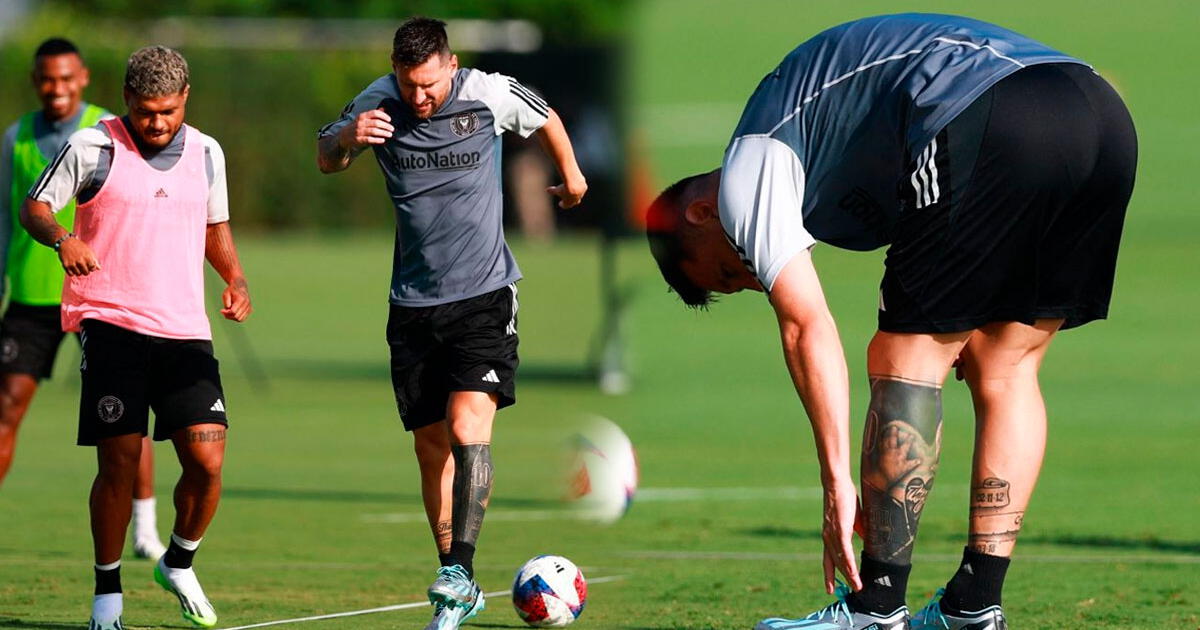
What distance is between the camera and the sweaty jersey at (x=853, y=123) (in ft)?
18.3

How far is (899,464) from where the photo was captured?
19.6 ft

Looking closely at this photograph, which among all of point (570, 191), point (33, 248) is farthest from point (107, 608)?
point (33, 248)

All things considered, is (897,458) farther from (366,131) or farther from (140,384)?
(140,384)

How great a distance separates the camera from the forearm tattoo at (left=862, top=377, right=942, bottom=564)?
598cm

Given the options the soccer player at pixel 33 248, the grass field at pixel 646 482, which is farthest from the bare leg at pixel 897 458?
the soccer player at pixel 33 248

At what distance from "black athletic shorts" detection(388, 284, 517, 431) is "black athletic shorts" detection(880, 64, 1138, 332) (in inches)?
75.6

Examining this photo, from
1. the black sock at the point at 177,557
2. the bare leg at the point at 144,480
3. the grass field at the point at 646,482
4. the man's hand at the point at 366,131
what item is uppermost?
the man's hand at the point at 366,131

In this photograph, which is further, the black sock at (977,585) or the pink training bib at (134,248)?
the pink training bib at (134,248)

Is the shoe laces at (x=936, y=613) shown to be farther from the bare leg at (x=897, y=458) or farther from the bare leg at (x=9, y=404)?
the bare leg at (x=9, y=404)

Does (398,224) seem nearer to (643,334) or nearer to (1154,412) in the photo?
(1154,412)

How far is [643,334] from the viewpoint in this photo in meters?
24.0

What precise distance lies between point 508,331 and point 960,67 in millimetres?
2365

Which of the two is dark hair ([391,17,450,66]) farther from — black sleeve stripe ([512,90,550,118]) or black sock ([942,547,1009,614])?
black sock ([942,547,1009,614])

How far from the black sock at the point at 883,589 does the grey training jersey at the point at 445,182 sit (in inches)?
83.4
